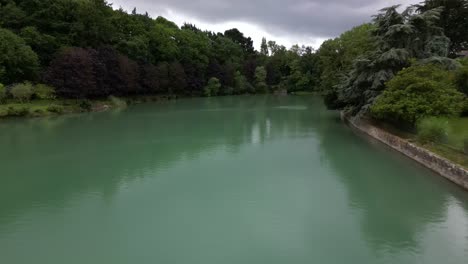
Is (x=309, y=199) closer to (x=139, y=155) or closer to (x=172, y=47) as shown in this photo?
(x=139, y=155)

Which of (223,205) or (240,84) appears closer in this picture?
(223,205)

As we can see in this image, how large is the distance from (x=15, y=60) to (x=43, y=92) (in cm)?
334

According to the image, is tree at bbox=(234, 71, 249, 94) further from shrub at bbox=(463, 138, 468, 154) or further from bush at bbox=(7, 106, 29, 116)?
shrub at bbox=(463, 138, 468, 154)

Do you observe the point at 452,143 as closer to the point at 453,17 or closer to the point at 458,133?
the point at 458,133

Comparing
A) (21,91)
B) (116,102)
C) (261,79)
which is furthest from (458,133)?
(261,79)

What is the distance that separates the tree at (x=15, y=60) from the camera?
3092 centimetres

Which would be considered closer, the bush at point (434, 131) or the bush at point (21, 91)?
the bush at point (434, 131)

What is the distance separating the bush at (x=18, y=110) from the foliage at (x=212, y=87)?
3716 cm

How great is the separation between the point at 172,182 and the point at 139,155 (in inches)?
181

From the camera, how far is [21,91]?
3028cm

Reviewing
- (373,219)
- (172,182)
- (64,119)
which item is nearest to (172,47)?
(64,119)

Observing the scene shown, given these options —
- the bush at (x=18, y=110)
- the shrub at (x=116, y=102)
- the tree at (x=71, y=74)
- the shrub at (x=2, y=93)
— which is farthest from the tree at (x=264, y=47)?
the bush at (x=18, y=110)

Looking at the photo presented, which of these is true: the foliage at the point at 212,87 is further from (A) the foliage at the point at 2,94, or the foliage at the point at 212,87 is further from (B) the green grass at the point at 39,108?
(A) the foliage at the point at 2,94

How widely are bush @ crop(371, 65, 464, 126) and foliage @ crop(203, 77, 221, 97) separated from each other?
48.4 m
